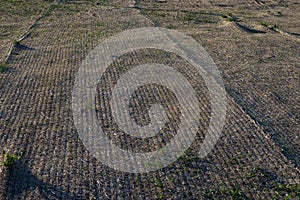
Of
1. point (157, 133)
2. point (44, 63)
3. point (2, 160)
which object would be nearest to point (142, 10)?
point (44, 63)

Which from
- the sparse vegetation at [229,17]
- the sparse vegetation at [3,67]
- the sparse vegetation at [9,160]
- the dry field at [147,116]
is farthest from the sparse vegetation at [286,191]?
the sparse vegetation at [229,17]

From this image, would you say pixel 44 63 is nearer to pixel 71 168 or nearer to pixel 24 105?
pixel 24 105

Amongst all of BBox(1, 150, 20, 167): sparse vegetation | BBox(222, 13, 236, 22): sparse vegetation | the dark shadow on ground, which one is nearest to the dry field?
the dark shadow on ground

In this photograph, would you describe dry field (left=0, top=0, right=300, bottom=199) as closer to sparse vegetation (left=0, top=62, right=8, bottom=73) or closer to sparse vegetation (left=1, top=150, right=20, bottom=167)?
sparse vegetation (left=0, top=62, right=8, bottom=73)

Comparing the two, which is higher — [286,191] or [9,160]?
[9,160]

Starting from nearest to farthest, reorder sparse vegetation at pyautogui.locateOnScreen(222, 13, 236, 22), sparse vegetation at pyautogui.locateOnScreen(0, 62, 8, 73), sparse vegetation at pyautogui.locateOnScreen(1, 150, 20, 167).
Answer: sparse vegetation at pyautogui.locateOnScreen(1, 150, 20, 167)
sparse vegetation at pyautogui.locateOnScreen(0, 62, 8, 73)
sparse vegetation at pyautogui.locateOnScreen(222, 13, 236, 22)

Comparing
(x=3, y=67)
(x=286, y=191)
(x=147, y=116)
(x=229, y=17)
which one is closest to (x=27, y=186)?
(x=147, y=116)

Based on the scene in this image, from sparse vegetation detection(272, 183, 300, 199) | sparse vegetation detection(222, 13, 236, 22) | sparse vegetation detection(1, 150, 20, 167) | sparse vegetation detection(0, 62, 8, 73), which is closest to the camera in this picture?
sparse vegetation detection(272, 183, 300, 199)

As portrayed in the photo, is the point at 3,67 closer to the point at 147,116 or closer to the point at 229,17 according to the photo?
the point at 147,116
